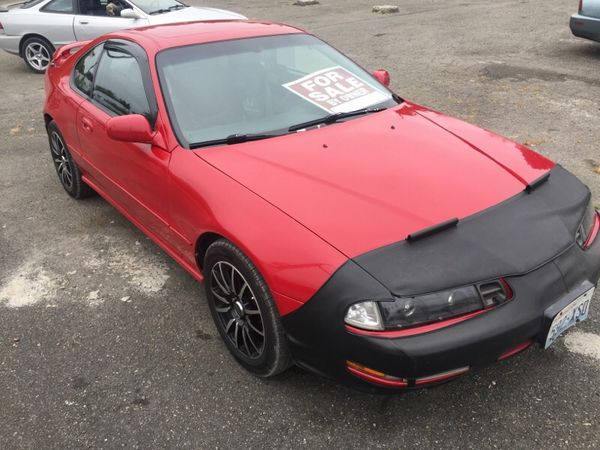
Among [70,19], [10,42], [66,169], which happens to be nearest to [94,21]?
[70,19]

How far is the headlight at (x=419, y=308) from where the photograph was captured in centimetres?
191

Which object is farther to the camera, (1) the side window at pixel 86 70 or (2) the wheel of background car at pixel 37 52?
(2) the wheel of background car at pixel 37 52

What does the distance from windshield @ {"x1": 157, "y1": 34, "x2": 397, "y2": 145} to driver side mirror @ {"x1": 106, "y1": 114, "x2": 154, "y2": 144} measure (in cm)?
15

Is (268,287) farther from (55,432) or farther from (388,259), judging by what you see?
(55,432)

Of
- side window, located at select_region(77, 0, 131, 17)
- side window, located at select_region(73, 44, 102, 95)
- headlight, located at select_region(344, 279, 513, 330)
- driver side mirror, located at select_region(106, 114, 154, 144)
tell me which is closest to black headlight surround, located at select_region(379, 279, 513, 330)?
headlight, located at select_region(344, 279, 513, 330)

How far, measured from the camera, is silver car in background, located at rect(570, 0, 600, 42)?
7.47 meters

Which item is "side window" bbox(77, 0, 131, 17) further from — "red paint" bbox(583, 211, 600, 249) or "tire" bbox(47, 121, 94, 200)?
"red paint" bbox(583, 211, 600, 249)

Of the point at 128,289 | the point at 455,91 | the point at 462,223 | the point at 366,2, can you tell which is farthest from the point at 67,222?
the point at 366,2

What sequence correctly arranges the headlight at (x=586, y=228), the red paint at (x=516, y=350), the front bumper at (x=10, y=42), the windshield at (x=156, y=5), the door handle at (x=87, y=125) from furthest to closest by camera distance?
the front bumper at (x=10, y=42) → the windshield at (x=156, y=5) → the door handle at (x=87, y=125) → the headlight at (x=586, y=228) → the red paint at (x=516, y=350)

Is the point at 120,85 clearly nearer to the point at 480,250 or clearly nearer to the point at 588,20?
the point at 480,250

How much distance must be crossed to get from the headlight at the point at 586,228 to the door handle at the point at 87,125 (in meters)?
2.96

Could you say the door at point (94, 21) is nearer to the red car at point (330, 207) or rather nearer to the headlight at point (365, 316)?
the red car at point (330, 207)

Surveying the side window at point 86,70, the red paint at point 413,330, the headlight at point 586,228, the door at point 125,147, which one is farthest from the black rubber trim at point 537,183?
the side window at point 86,70

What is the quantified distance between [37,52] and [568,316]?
9182 millimetres
